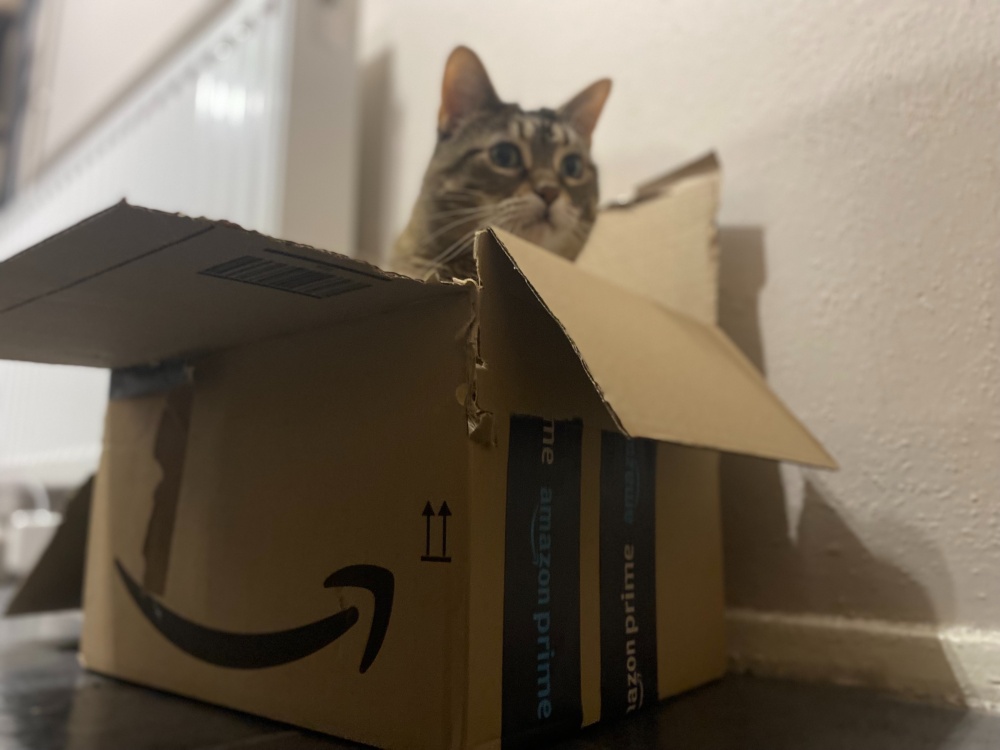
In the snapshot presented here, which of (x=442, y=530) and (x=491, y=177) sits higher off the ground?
(x=491, y=177)

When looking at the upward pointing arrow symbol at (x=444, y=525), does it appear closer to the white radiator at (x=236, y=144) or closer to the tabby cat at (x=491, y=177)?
the tabby cat at (x=491, y=177)

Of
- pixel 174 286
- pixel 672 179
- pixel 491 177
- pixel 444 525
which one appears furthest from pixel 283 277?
pixel 672 179

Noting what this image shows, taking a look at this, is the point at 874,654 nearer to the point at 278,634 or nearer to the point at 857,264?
the point at 857,264

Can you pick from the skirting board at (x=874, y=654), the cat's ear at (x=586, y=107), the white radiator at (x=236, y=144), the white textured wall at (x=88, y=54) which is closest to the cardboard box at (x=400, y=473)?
the skirting board at (x=874, y=654)

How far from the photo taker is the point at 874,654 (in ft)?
2.29

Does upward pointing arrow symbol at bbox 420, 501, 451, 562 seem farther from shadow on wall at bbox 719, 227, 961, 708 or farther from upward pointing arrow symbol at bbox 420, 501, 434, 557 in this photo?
shadow on wall at bbox 719, 227, 961, 708

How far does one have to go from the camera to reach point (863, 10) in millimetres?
778

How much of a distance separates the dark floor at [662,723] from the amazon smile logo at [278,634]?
1.8 inches

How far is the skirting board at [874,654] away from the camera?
0.64 meters

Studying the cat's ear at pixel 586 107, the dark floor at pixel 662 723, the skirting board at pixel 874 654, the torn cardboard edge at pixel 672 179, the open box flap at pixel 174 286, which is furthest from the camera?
the torn cardboard edge at pixel 672 179

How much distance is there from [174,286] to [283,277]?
0.08 metres

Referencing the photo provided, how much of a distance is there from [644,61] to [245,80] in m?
0.76

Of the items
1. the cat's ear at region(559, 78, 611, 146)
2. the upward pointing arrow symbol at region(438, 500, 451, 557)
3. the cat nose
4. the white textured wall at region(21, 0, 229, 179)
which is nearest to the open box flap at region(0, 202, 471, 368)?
the upward pointing arrow symbol at region(438, 500, 451, 557)

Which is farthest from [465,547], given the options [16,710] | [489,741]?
[16,710]
